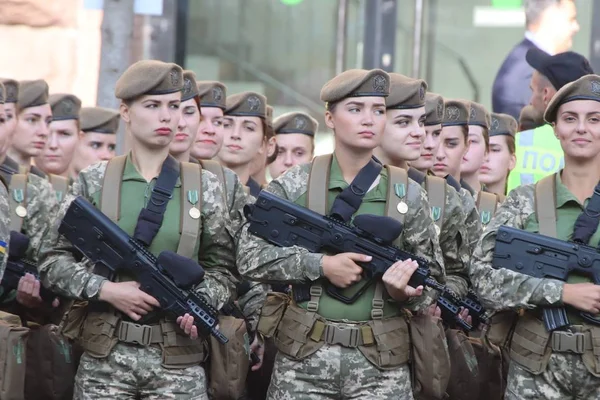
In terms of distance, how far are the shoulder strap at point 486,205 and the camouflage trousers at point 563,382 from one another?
2300 mm

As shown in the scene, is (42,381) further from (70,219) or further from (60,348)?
→ (70,219)

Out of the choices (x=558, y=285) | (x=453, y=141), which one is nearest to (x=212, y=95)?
(x=453, y=141)

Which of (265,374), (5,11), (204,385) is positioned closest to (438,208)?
(265,374)

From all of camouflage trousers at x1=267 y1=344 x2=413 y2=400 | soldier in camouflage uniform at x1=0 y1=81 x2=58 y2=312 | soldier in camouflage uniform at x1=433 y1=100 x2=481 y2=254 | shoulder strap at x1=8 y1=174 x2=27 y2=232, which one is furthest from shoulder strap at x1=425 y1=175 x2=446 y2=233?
shoulder strap at x1=8 y1=174 x2=27 y2=232

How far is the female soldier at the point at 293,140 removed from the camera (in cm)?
987

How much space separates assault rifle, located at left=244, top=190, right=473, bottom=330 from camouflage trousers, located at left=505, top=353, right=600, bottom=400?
0.58 m

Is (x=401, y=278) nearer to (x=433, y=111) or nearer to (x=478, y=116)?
(x=433, y=111)

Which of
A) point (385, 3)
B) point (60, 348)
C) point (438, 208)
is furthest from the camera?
point (385, 3)

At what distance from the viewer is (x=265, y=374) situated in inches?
301

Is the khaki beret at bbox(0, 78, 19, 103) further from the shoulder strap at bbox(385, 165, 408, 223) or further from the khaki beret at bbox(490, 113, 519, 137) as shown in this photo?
the khaki beret at bbox(490, 113, 519, 137)

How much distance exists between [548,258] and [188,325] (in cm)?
158

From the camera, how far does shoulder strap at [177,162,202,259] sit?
6.36 meters

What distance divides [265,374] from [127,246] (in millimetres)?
1692

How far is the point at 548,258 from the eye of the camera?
6230mm
